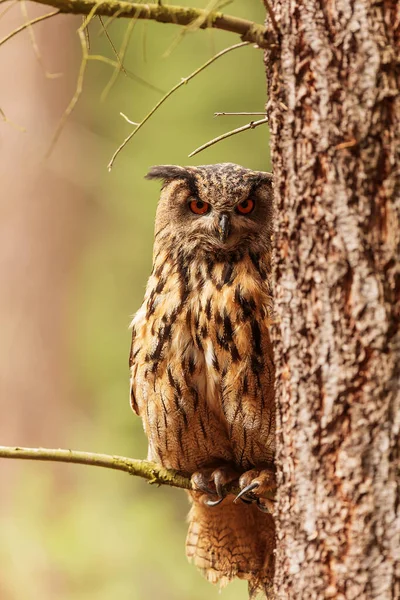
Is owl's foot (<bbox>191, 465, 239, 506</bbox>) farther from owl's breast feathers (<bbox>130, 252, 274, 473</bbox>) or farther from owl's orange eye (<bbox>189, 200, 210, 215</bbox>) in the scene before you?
owl's orange eye (<bbox>189, 200, 210, 215</bbox>)

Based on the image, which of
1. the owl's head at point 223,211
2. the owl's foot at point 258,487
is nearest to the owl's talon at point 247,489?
the owl's foot at point 258,487

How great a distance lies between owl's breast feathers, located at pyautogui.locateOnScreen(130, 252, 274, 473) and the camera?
2.28m

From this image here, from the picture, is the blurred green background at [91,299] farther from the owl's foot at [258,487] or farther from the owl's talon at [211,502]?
the owl's foot at [258,487]

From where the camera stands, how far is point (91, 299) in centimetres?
761

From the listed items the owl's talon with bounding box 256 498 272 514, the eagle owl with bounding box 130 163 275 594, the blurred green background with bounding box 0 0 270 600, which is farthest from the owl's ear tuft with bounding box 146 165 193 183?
the blurred green background with bounding box 0 0 270 600

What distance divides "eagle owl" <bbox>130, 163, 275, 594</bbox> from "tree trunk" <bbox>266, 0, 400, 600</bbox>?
2.65 ft

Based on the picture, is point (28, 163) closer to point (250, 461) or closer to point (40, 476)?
point (40, 476)

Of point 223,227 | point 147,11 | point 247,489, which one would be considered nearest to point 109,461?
point 247,489

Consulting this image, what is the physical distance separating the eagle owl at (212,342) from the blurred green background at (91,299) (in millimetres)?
1986

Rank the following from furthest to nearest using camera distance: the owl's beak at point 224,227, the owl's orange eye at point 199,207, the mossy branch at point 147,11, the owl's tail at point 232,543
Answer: the owl's tail at point 232,543, the owl's orange eye at point 199,207, the owl's beak at point 224,227, the mossy branch at point 147,11

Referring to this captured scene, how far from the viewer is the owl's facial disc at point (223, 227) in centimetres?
235

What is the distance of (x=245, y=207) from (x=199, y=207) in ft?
0.55

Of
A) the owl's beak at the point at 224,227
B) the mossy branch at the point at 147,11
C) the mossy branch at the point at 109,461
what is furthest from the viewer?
the owl's beak at the point at 224,227

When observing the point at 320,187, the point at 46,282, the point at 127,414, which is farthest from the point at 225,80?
the point at 320,187
